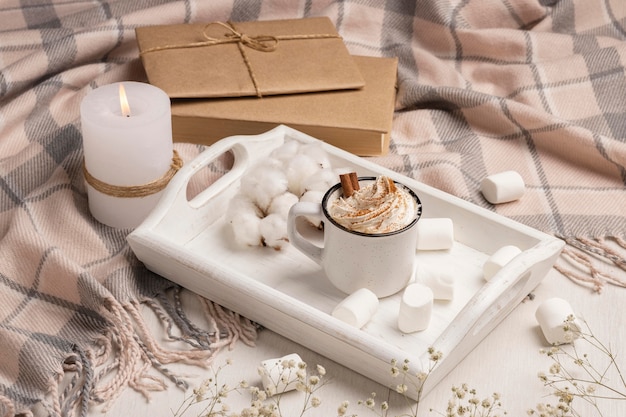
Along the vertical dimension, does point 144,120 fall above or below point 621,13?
above

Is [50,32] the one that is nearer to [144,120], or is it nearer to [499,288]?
[144,120]

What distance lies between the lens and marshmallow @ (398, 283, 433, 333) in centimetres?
116

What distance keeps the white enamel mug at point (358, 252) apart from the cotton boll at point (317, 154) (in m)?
0.17

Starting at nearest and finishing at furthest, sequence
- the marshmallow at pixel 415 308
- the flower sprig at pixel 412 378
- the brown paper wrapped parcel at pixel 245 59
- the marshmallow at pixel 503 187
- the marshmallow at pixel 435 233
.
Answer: the flower sprig at pixel 412 378
the marshmallow at pixel 415 308
the marshmallow at pixel 435 233
the marshmallow at pixel 503 187
the brown paper wrapped parcel at pixel 245 59

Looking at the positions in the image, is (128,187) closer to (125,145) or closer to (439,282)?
(125,145)

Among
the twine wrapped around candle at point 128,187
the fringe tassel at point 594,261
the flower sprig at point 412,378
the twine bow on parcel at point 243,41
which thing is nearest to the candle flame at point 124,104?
the twine wrapped around candle at point 128,187

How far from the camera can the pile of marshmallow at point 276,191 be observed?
51.8 inches

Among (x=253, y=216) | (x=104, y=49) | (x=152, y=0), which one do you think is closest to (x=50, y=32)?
(x=104, y=49)

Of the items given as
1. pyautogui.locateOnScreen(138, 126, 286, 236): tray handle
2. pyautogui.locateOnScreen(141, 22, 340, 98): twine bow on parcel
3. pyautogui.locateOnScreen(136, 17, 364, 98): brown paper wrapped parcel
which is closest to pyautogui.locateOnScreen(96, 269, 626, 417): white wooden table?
pyautogui.locateOnScreen(138, 126, 286, 236): tray handle

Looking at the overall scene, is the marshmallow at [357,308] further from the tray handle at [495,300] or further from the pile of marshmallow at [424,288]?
the tray handle at [495,300]

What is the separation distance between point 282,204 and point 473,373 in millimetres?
365

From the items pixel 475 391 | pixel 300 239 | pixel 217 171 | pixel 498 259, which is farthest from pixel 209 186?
pixel 475 391

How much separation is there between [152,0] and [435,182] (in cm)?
70

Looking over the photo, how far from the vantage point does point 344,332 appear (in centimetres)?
111
